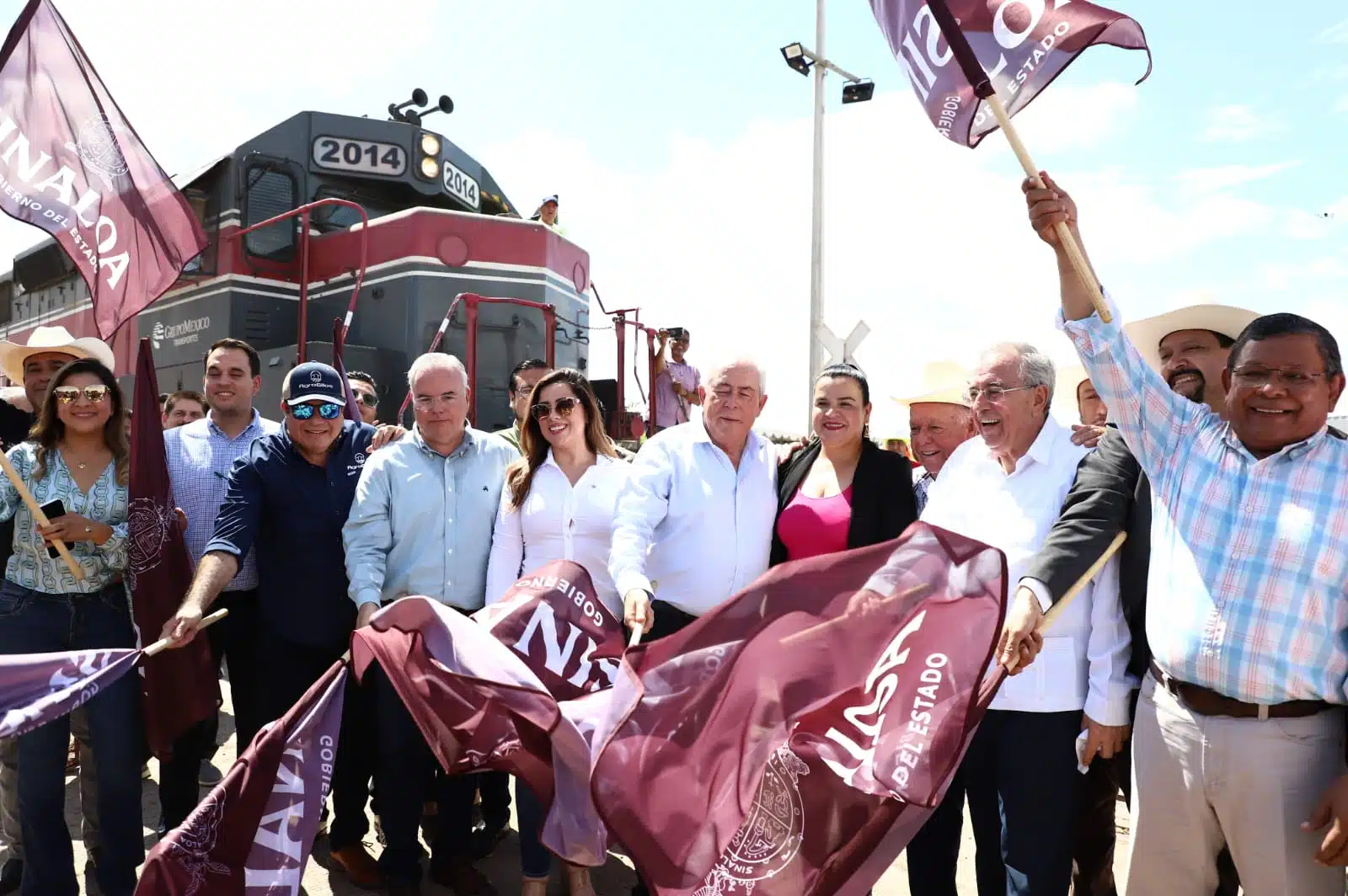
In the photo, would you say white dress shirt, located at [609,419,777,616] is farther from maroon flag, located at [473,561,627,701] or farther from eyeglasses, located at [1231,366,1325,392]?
eyeglasses, located at [1231,366,1325,392]

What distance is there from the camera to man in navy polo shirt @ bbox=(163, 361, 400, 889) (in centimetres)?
336

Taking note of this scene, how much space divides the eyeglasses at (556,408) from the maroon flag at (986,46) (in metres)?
1.62

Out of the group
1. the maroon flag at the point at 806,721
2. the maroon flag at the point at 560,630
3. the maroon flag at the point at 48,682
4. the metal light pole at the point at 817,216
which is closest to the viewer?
the maroon flag at the point at 806,721

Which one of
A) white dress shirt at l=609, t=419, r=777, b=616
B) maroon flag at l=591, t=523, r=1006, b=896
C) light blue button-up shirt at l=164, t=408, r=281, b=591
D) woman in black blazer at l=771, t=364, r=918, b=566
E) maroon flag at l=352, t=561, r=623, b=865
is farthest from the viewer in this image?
light blue button-up shirt at l=164, t=408, r=281, b=591

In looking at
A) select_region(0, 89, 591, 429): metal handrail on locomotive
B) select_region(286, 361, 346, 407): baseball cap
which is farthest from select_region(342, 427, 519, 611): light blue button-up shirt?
select_region(0, 89, 591, 429): metal handrail on locomotive

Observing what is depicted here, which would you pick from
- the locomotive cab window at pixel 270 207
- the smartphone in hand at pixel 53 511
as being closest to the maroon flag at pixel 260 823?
the smartphone in hand at pixel 53 511

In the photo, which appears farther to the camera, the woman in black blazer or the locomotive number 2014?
the locomotive number 2014

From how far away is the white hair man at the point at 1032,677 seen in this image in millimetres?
2453

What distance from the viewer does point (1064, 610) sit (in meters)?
2.48

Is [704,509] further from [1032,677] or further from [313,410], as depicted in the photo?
[313,410]

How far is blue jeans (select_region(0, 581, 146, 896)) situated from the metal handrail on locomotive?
15.8 feet

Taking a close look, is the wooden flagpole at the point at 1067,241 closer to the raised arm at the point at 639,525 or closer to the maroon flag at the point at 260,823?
the raised arm at the point at 639,525

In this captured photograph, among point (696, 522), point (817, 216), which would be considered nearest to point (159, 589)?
point (696, 522)

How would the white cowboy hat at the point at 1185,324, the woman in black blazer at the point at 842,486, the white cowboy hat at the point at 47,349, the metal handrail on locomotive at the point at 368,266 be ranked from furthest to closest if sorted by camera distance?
the metal handrail on locomotive at the point at 368,266
the white cowboy hat at the point at 47,349
the woman in black blazer at the point at 842,486
the white cowboy hat at the point at 1185,324
